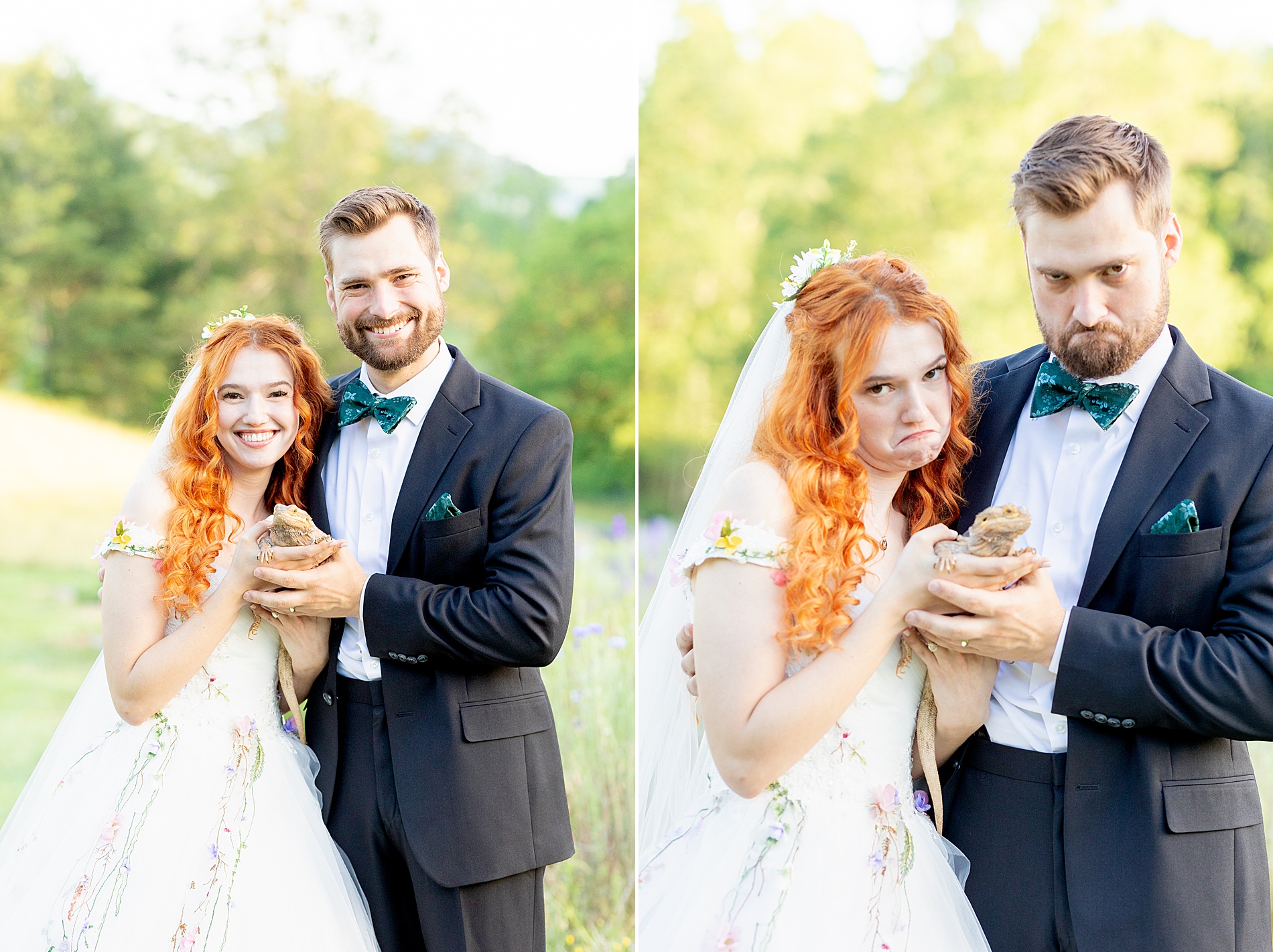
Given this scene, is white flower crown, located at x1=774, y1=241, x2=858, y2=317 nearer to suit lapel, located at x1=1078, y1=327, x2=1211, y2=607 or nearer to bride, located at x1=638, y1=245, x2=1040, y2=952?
bride, located at x1=638, y1=245, x2=1040, y2=952

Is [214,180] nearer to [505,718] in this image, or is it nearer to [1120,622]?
[505,718]

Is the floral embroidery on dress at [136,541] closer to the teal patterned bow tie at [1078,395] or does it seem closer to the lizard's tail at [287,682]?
the lizard's tail at [287,682]

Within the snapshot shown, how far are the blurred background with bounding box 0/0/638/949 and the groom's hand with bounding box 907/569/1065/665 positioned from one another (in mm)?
10368

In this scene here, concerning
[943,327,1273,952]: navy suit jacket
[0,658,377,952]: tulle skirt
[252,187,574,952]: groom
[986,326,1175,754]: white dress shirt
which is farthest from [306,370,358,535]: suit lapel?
[943,327,1273,952]: navy suit jacket

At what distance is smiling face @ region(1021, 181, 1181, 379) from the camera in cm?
247

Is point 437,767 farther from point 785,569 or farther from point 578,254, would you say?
point 578,254

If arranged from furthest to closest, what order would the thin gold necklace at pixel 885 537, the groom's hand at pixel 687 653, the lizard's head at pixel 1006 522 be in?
1. the groom's hand at pixel 687 653
2. the thin gold necklace at pixel 885 537
3. the lizard's head at pixel 1006 522

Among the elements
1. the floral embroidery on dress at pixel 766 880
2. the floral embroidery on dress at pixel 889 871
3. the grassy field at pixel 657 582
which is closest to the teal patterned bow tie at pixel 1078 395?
the floral embroidery on dress at pixel 889 871

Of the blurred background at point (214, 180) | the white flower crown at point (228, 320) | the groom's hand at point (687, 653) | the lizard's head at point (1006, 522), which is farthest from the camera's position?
the blurred background at point (214, 180)

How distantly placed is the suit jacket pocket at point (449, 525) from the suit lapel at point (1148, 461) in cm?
153

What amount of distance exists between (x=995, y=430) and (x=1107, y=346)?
1.18ft

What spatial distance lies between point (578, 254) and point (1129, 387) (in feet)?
40.7

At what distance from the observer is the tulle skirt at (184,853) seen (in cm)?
272

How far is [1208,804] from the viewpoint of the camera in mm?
2381
